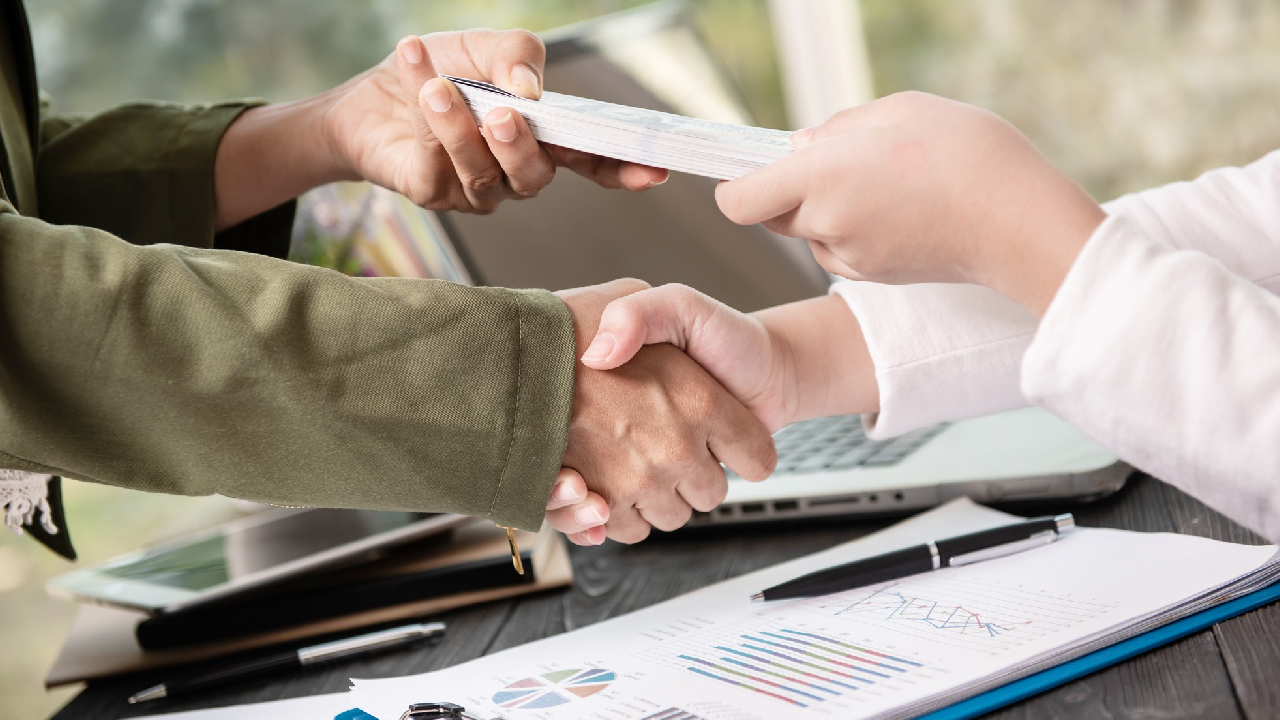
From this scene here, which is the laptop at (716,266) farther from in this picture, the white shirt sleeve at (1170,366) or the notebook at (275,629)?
the white shirt sleeve at (1170,366)

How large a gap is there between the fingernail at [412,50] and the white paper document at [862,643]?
433 millimetres

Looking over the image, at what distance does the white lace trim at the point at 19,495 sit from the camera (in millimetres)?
597

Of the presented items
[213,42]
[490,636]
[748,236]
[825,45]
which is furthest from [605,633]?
[825,45]

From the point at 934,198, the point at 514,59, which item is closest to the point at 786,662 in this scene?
the point at 934,198

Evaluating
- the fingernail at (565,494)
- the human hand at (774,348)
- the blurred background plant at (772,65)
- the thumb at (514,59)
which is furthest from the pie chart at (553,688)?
the blurred background plant at (772,65)

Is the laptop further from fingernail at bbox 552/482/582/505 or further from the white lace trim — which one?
the white lace trim

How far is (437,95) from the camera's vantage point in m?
0.72

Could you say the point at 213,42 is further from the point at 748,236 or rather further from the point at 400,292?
the point at 400,292

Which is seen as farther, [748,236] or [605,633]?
[748,236]

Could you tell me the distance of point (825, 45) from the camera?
2.37m

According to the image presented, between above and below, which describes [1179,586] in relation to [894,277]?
below

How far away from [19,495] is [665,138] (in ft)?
1.41

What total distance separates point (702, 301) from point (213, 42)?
1.70 metres

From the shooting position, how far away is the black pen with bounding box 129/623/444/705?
2.19ft
